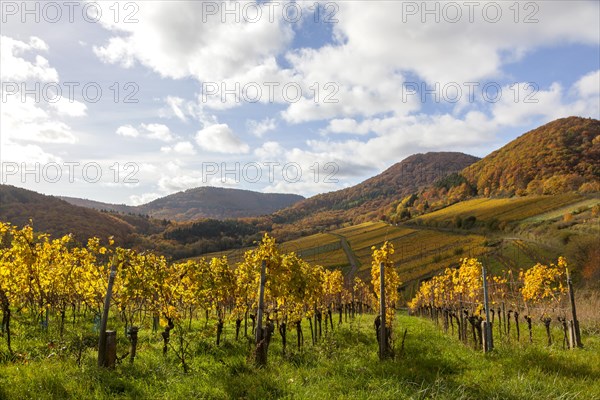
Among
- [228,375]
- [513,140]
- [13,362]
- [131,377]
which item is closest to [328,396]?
[228,375]

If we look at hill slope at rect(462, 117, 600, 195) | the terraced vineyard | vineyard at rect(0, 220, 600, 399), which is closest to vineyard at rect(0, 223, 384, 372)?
vineyard at rect(0, 220, 600, 399)

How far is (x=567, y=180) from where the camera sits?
4048 inches

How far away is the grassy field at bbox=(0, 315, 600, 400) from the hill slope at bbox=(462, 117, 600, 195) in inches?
4204

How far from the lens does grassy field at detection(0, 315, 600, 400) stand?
6.45 metres

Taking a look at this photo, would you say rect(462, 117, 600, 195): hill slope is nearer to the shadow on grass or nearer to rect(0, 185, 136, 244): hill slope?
the shadow on grass

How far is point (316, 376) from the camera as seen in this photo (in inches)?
295

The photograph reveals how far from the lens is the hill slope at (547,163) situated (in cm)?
10612

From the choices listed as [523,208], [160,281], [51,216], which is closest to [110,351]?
[160,281]

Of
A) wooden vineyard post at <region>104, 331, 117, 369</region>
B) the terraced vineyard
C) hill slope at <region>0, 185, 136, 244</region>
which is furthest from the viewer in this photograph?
hill slope at <region>0, 185, 136, 244</region>

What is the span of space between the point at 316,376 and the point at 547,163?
467 ft

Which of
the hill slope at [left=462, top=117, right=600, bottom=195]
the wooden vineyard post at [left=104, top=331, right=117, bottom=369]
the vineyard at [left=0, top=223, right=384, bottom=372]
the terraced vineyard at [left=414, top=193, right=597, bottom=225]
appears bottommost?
the wooden vineyard post at [left=104, top=331, right=117, bottom=369]

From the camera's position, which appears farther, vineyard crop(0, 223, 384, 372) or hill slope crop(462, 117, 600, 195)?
hill slope crop(462, 117, 600, 195)

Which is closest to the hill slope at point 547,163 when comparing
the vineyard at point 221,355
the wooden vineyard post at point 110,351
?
the vineyard at point 221,355

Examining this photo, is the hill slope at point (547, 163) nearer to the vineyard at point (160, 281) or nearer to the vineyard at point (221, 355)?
the vineyard at point (221, 355)
